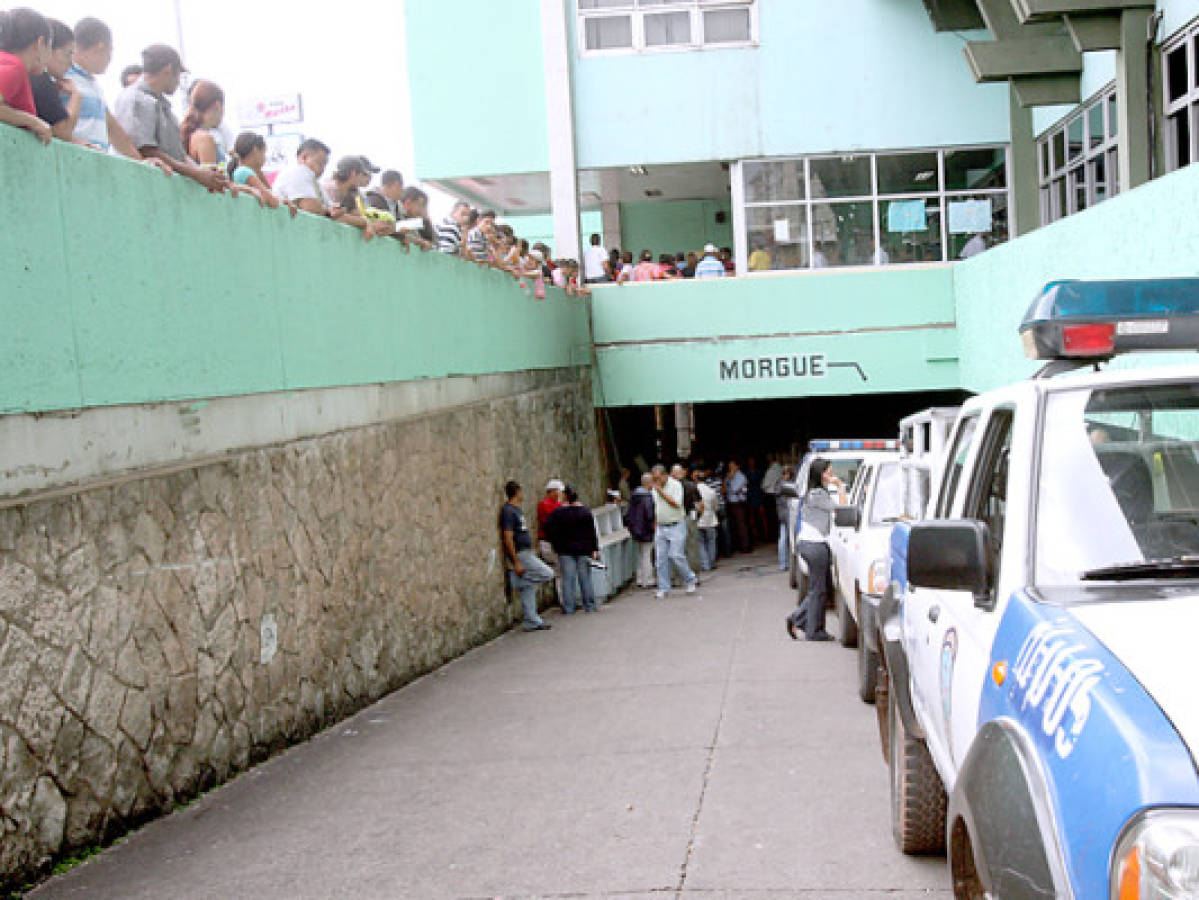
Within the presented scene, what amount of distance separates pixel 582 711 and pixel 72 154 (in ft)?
17.2

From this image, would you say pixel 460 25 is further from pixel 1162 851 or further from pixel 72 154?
pixel 1162 851

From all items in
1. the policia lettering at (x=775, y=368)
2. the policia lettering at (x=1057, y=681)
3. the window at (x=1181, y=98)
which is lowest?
the policia lettering at (x=1057, y=681)

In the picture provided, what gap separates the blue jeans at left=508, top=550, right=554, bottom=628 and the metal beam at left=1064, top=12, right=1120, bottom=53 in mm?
8861

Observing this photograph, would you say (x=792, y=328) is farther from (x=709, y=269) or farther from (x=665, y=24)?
(x=665, y=24)

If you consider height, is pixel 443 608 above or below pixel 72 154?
below

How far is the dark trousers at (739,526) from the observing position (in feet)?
82.8

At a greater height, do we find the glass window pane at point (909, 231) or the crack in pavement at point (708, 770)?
the glass window pane at point (909, 231)

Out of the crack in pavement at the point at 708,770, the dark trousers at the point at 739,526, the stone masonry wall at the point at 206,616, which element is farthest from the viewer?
the dark trousers at the point at 739,526

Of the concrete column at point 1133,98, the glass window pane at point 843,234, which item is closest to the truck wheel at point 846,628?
the concrete column at point 1133,98

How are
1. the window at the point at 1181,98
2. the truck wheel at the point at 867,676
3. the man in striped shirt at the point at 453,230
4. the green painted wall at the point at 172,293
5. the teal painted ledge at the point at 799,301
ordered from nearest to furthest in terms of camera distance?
the green painted wall at the point at 172,293
the truck wheel at the point at 867,676
the window at the point at 1181,98
the man in striped shirt at the point at 453,230
the teal painted ledge at the point at 799,301

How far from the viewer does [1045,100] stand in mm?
18031

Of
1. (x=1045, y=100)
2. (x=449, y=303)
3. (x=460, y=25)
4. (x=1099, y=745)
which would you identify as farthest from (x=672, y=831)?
(x=460, y=25)

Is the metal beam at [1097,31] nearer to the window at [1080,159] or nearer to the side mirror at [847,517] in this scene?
the window at [1080,159]

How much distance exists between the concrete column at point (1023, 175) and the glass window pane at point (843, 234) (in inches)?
97.8
